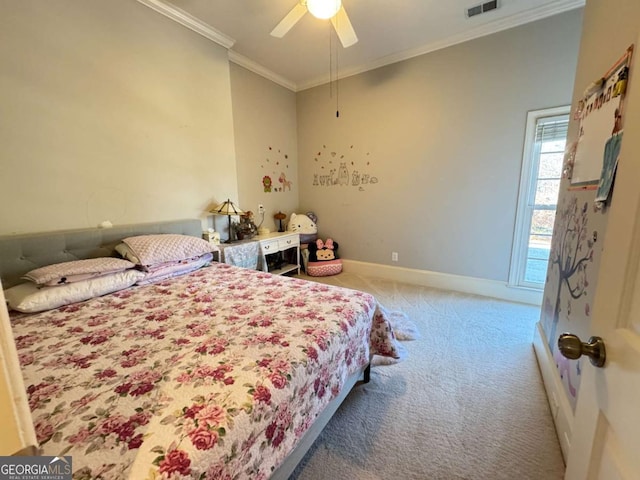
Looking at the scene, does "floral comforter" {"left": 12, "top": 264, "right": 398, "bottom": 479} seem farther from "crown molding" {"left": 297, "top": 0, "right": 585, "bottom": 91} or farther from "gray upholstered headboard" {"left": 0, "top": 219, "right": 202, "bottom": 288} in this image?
"crown molding" {"left": 297, "top": 0, "right": 585, "bottom": 91}

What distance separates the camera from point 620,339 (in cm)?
51

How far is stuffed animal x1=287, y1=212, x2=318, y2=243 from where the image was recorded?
13.1 ft

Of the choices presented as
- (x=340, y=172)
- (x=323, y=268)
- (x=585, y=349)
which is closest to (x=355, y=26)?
(x=340, y=172)

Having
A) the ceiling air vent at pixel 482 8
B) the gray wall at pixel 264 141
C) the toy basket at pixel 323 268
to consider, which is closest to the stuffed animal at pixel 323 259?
the toy basket at pixel 323 268

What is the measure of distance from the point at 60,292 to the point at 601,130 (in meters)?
3.00

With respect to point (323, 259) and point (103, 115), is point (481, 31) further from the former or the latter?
point (103, 115)

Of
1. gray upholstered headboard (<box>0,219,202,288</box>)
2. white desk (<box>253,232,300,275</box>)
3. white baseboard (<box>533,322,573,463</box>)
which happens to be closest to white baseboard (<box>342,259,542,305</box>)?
white desk (<box>253,232,300,275</box>)

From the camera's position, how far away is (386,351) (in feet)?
5.61

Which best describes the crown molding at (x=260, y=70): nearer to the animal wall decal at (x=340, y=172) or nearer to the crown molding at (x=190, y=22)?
the crown molding at (x=190, y=22)

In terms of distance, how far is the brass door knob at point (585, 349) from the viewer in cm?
56

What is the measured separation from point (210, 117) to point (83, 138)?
1173 mm

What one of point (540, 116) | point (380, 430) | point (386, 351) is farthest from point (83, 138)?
point (540, 116)

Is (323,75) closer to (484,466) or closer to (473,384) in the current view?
(473,384)

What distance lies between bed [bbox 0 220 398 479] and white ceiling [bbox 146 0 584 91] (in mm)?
2322
